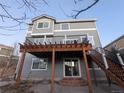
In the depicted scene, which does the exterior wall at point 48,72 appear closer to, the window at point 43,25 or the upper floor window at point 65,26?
the upper floor window at point 65,26

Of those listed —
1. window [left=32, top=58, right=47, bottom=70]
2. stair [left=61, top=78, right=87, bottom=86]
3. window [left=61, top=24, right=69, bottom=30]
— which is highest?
window [left=61, top=24, right=69, bottom=30]

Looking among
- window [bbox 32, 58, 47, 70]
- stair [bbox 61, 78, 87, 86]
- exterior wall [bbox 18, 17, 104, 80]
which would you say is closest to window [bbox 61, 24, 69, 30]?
exterior wall [bbox 18, 17, 104, 80]

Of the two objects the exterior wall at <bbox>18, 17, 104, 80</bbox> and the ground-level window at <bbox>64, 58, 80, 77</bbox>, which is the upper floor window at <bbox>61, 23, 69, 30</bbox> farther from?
the ground-level window at <bbox>64, 58, 80, 77</bbox>

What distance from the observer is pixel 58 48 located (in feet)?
27.2

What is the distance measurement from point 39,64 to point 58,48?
486 cm

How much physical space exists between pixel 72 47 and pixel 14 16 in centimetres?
616

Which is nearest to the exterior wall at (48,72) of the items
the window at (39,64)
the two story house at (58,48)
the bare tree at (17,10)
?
the two story house at (58,48)

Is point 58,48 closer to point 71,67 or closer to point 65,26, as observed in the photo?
Result: point 71,67

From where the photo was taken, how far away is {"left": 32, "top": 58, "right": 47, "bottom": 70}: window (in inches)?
471

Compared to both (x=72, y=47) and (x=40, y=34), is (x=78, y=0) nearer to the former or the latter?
(x=72, y=47)

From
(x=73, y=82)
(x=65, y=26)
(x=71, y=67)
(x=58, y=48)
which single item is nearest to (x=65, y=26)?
(x=65, y=26)

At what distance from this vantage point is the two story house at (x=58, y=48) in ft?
33.4

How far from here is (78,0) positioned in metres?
2.76

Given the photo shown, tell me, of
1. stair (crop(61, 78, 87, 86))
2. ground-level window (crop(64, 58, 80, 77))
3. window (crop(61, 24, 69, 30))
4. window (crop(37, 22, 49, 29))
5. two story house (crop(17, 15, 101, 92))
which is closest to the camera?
stair (crop(61, 78, 87, 86))
